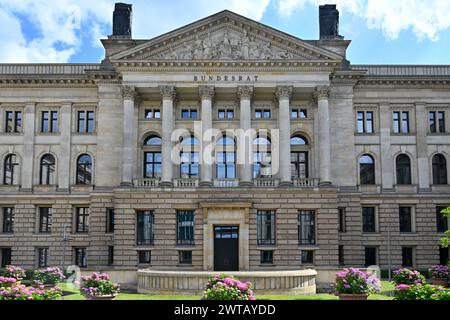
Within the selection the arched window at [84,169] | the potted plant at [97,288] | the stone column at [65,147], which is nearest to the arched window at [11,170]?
the stone column at [65,147]

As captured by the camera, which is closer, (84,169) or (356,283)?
(356,283)

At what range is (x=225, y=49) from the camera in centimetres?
4803

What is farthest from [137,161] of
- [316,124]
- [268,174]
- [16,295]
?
[16,295]

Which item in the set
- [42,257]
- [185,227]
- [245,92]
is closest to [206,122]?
[245,92]

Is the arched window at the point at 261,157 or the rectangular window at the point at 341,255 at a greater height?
the arched window at the point at 261,157

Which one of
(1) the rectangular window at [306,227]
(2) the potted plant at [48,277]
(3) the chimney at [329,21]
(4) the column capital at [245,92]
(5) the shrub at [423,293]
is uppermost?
(3) the chimney at [329,21]

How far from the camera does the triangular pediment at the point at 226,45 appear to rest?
156 ft

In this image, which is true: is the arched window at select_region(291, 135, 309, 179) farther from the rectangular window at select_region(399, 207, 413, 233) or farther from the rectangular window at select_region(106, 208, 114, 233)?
the rectangular window at select_region(106, 208, 114, 233)

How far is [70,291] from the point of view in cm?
3394

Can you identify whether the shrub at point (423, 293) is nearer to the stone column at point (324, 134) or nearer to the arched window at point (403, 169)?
the stone column at point (324, 134)

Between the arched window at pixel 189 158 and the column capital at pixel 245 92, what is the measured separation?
20.5ft

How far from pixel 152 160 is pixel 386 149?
23.3m

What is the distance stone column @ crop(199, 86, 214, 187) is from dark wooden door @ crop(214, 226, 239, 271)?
15.3 feet

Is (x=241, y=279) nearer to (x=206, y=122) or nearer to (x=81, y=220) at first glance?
(x=206, y=122)
